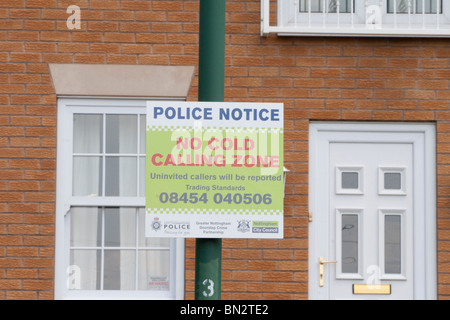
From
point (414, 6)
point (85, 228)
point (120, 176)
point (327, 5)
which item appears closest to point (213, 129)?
point (120, 176)

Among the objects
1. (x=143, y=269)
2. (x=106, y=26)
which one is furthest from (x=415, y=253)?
(x=106, y=26)

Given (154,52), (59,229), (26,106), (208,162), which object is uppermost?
(154,52)

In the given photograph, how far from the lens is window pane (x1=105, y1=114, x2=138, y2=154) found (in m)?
6.80

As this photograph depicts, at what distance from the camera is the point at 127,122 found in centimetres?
680

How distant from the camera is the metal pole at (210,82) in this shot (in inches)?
156

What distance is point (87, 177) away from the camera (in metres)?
6.77

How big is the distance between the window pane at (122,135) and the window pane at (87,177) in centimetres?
16

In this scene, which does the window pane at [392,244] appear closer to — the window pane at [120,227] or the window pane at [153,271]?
the window pane at [153,271]

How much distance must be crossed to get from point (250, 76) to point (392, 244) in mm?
1736

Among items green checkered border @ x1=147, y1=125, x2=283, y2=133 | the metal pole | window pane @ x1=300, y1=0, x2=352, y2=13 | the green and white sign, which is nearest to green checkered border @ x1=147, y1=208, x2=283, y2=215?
the green and white sign

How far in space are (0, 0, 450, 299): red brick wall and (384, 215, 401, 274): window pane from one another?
0.32 meters

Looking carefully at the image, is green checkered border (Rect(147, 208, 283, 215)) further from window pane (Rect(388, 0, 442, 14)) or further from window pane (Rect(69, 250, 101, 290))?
window pane (Rect(388, 0, 442, 14))
